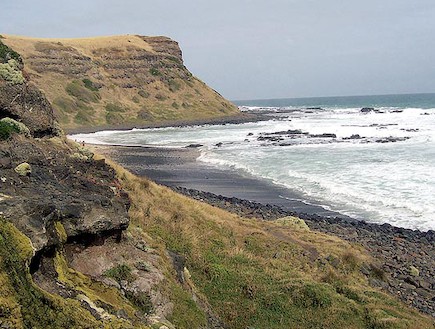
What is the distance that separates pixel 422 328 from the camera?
1065 cm

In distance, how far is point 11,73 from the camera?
12.1m

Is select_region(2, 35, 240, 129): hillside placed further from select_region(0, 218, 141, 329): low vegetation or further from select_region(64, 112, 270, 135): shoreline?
select_region(0, 218, 141, 329): low vegetation

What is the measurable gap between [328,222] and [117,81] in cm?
9504

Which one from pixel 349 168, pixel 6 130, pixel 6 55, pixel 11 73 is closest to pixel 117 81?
pixel 349 168

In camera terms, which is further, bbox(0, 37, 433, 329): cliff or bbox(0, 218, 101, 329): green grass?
bbox(0, 37, 433, 329): cliff

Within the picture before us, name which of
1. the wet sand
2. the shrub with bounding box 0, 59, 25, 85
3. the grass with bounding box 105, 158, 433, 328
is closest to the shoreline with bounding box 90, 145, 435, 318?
the wet sand

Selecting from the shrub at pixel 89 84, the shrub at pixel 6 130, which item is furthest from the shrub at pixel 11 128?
A: the shrub at pixel 89 84

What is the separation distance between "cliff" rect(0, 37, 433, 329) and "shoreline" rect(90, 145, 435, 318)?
1.11 m

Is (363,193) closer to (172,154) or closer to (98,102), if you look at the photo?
(172,154)

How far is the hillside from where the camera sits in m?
91.8

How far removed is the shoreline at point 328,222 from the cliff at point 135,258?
1.11 metres

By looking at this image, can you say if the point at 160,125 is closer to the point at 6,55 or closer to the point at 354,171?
the point at 354,171

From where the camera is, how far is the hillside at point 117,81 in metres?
91.8

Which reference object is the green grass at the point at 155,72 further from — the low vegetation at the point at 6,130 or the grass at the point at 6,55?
the low vegetation at the point at 6,130
